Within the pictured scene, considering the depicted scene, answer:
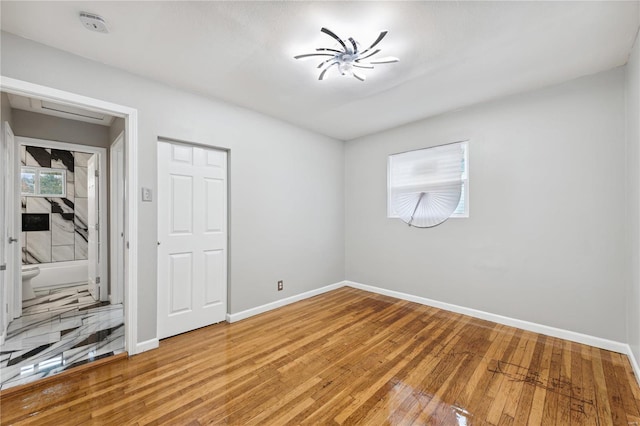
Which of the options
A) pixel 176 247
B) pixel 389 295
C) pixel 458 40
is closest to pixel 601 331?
pixel 389 295

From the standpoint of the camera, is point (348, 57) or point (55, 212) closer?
point (348, 57)

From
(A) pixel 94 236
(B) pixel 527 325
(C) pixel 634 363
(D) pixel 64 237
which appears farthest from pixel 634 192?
(D) pixel 64 237

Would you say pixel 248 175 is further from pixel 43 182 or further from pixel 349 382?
pixel 43 182

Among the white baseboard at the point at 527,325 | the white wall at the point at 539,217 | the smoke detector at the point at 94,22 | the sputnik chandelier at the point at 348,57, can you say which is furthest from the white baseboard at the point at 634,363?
the smoke detector at the point at 94,22

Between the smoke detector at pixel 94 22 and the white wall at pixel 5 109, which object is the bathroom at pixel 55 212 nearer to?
the white wall at pixel 5 109

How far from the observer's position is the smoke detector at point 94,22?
1.76 metres

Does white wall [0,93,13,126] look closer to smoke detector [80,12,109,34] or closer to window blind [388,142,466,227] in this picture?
smoke detector [80,12,109,34]

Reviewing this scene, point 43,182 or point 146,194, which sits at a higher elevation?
point 43,182

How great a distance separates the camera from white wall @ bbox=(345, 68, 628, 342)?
2475 mm

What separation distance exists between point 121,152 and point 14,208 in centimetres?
124

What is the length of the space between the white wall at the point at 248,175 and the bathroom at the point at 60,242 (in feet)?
2.86

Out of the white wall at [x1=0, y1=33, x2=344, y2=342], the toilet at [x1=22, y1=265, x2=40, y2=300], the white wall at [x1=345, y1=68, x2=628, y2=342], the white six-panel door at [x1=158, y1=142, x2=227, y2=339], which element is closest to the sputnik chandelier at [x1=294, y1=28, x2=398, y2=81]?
the white wall at [x1=0, y1=33, x2=344, y2=342]

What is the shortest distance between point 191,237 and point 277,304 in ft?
4.80

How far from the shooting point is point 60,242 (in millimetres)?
5223
